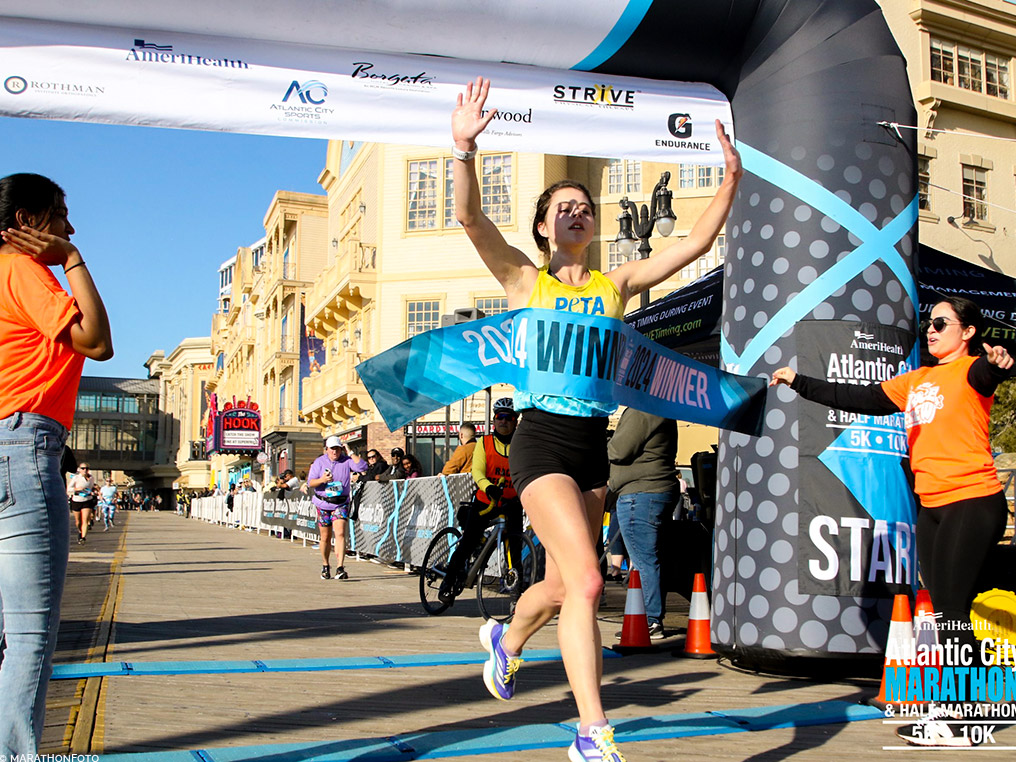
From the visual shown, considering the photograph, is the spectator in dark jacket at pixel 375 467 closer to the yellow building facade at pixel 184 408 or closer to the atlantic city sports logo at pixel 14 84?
the atlantic city sports logo at pixel 14 84

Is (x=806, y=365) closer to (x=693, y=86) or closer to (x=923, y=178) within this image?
(x=693, y=86)

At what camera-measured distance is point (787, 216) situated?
21.1ft


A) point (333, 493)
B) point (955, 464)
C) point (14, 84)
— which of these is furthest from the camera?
point (333, 493)

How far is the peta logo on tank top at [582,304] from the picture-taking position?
13.7 feet

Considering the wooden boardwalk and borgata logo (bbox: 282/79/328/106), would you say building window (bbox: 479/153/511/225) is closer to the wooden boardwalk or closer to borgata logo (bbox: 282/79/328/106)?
the wooden boardwalk

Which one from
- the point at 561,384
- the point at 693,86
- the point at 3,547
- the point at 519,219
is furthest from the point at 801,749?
the point at 519,219

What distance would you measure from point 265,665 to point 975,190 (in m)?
31.5

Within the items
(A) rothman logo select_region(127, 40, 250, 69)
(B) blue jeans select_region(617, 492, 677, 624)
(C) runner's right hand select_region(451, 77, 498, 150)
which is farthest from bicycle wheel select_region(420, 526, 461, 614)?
(C) runner's right hand select_region(451, 77, 498, 150)

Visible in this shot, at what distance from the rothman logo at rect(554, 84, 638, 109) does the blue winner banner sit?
2652mm

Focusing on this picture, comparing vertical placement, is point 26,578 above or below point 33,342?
below

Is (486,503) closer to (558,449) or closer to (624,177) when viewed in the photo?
(558,449)

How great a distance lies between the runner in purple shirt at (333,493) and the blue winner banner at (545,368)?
912cm

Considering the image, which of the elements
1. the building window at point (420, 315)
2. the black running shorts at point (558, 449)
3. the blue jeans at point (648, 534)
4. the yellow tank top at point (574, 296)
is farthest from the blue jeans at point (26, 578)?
the building window at point (420, 315)

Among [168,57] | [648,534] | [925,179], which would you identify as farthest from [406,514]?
[925,179]
